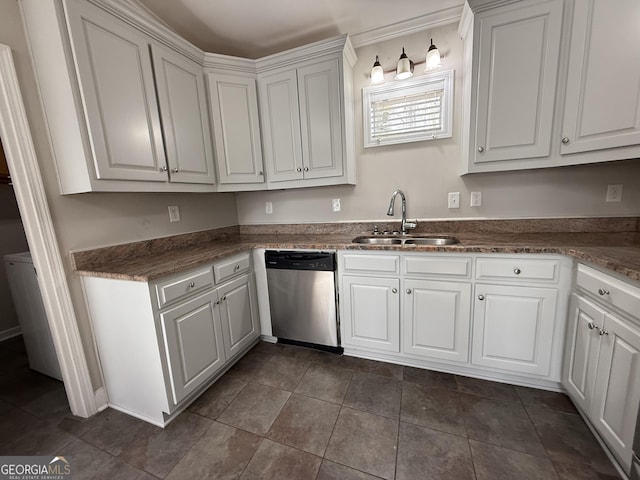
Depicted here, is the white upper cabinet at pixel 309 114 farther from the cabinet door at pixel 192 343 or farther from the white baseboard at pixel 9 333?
the white baseboard at pixel 9 333

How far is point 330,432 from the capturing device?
1356mm

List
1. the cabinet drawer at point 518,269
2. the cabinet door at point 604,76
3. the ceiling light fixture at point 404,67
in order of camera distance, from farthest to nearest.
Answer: the ceiling light fixture at point 404,67
the cabinet drawer at point 518,269
the cabinet door at point 604,76

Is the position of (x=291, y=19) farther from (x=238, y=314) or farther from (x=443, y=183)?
(x=238, y=314)

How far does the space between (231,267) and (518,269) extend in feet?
5.97

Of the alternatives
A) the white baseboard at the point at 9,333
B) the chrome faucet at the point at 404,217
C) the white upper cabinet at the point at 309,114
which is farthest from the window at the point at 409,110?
the white baseboard at the point at 9,333

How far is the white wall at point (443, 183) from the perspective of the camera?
5.79ft

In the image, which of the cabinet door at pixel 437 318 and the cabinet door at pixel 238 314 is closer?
the cabinet door at pixel 437 318

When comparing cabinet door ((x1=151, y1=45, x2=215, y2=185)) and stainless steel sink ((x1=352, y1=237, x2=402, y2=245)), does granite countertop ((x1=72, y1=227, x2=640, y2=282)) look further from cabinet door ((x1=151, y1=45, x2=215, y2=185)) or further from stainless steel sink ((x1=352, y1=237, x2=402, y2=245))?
cabinet door ((x1=151, y1=45, x2=215, y2=185))

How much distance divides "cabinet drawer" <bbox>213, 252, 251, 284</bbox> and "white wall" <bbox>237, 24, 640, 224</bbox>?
745 millimetres

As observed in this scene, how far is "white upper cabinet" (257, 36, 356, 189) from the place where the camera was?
1944 millimetres

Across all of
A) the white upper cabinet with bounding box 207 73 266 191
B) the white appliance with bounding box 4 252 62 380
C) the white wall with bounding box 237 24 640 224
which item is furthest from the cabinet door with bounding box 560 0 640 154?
the white appliance with bounding box 4 252 62 380

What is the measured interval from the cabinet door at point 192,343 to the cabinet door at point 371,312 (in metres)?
0.91

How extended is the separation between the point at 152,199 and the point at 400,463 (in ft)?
7.22

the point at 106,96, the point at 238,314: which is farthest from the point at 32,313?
the point at 106,96
